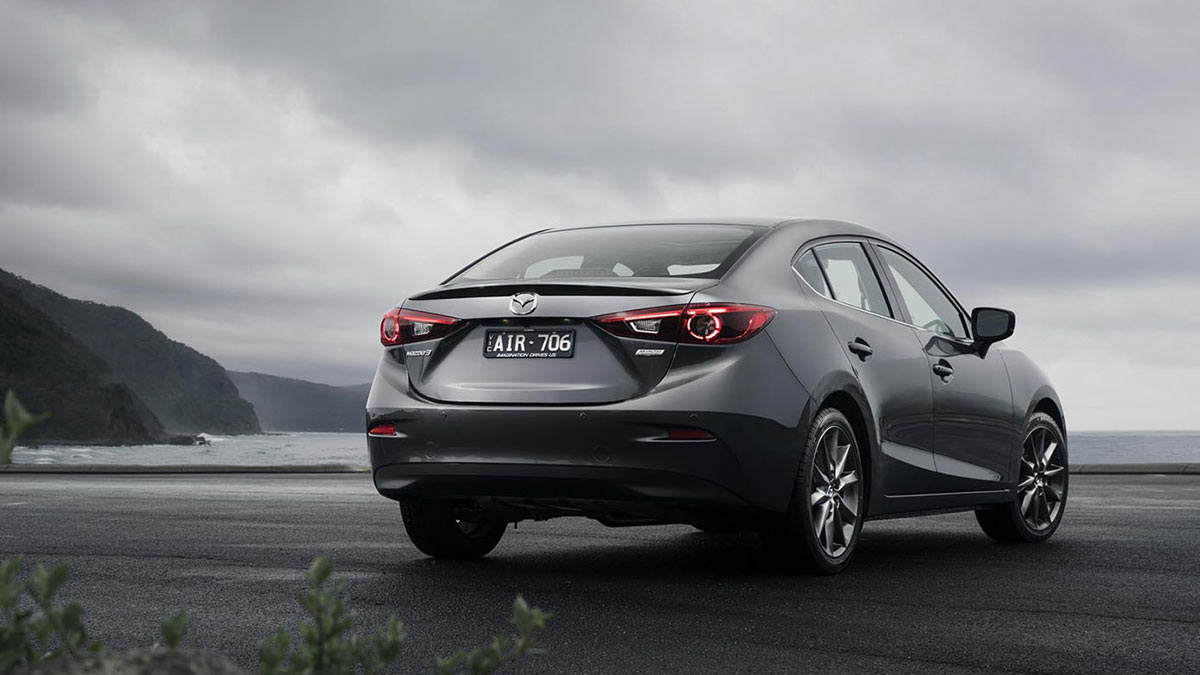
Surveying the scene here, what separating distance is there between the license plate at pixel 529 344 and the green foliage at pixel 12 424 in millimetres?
3946

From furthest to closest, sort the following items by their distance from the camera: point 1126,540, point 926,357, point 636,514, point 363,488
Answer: point 363,488
point 1126,540
point 926,357
point 636,514

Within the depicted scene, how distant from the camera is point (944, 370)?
7.07m

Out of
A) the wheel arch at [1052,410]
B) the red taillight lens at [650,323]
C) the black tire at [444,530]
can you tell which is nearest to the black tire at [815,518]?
the red taillight lens at [650,323]

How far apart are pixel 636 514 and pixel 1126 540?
3.64 metres

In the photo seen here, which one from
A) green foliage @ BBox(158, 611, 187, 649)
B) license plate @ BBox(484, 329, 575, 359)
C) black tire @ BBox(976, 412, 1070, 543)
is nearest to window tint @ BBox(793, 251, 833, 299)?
license plate @ BBox(484, 329, 575, 359)

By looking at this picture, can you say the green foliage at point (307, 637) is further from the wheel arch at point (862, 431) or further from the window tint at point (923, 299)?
the window tint at point (923, 299)

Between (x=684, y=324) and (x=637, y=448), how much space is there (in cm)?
53

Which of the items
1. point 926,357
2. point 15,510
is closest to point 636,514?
point 926,357

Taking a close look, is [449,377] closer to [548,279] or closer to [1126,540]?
[548,279]

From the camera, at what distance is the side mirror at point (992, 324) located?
754cm

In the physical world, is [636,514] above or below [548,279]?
below

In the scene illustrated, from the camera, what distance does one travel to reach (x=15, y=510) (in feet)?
32.7

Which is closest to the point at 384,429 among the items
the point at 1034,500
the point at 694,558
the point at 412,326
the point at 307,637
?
the point at 412,326

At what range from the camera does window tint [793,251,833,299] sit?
241 inches
